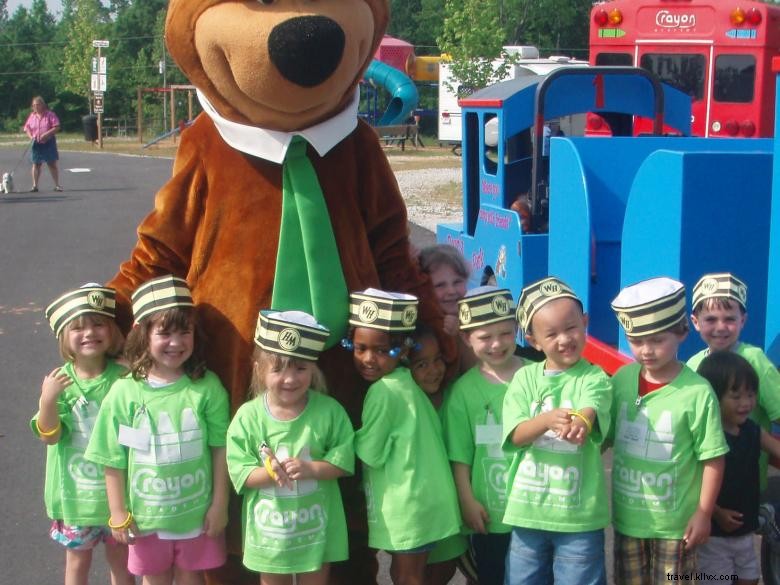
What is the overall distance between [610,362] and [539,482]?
1.67 meters

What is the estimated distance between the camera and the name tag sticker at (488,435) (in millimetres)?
3023

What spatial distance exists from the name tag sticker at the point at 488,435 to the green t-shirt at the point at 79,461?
3.77 ft

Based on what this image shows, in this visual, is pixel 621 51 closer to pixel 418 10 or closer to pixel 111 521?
pixel 111 521

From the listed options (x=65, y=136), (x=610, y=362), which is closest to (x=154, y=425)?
(x=610, y=362)

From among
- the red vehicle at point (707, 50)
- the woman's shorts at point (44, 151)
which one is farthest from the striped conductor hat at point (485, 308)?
the woman's shorts at point (44, 151)

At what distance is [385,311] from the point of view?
2.93 meters

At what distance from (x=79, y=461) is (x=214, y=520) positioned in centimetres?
51

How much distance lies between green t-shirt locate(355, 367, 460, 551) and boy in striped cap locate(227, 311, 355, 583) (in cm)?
8

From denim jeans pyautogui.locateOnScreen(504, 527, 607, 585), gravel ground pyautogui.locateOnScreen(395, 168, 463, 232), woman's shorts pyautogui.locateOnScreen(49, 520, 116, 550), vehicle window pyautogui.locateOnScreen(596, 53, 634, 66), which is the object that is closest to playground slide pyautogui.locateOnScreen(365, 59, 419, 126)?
gravel ground pyautogui.locateOnScreen(395, 168, 463, 232)

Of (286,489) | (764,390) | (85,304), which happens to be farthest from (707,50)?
(286,489)

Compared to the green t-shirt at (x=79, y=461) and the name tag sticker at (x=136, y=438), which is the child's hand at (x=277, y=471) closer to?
the name tag sticker at (x=136, y=438)

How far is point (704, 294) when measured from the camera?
3.34m

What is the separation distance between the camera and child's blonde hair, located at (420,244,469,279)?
152 inches

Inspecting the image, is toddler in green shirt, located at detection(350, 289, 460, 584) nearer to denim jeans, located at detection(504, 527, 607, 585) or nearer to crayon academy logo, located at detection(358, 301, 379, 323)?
crayon academy logo, located at detection(358, 301, 379, 323)
